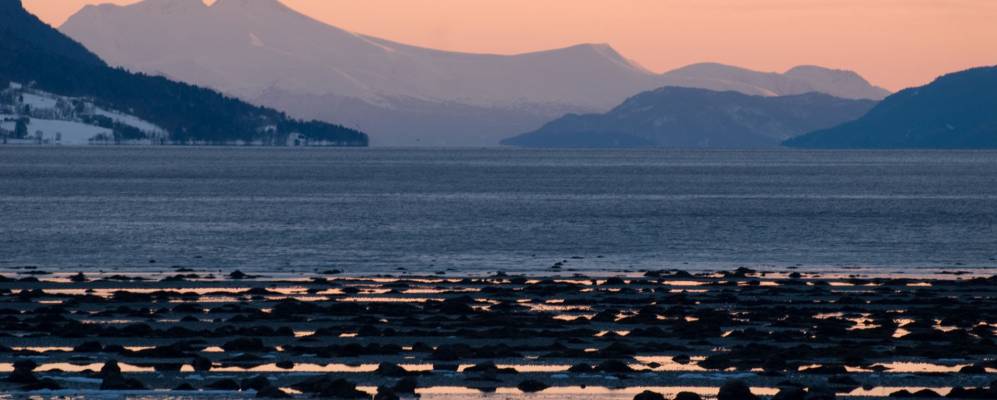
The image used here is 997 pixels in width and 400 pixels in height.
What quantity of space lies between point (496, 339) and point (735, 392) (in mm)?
9828

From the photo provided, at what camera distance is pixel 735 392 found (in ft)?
89.1

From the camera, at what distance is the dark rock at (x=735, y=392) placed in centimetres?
2705

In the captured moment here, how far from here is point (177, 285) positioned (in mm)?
51781

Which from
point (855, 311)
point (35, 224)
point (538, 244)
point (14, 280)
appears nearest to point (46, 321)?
point (14, 280)

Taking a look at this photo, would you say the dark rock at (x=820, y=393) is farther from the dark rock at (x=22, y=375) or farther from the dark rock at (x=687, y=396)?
the dark rock at (x=22, y=375)

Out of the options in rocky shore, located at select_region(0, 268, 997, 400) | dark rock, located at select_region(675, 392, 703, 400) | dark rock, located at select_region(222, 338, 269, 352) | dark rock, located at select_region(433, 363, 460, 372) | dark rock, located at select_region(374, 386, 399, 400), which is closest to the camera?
dark rock, located at select_region(374, 386, 399, 400)

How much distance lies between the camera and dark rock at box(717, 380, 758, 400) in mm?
27047

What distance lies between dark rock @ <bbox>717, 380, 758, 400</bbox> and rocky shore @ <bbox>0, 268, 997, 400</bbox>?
4 centimetres

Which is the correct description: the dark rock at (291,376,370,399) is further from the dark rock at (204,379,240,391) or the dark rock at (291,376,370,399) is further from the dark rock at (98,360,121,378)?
the dark rock at (98,360,121,378)

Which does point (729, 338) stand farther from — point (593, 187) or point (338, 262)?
point (593, 187)

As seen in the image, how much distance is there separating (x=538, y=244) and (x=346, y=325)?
43692mm

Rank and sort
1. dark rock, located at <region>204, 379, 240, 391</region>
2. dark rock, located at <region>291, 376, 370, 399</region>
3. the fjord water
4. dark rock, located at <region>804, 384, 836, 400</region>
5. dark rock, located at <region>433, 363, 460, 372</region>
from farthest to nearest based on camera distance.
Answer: the fjord water < dark rock, located at <region>433, 363, 460, 372</region> < dark rock, located at <region>204, 379, 240, 391</region> < dark rock, located at <region>291, 376, 370, 399</region> < dark rock, located at <region>804, 384, 836, 400</region>

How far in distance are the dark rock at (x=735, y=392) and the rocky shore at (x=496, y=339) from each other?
0.04m

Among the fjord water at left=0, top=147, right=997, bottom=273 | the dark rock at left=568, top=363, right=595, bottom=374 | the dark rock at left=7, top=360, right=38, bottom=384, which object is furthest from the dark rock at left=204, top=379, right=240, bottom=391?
the fjord water at left=0, top=147, right=997, bottom=273
